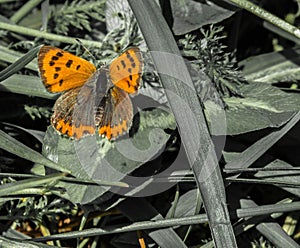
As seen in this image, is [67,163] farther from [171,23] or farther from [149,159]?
[171,23]

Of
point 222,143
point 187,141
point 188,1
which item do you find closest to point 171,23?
point 188,1

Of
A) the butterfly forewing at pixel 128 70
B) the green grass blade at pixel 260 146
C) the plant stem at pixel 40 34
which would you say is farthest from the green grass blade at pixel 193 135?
the plant stem at pixel 40 34

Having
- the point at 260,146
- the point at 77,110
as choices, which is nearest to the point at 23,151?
the point at 77,110

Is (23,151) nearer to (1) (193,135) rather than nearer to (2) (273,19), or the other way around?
(1) (193,135)

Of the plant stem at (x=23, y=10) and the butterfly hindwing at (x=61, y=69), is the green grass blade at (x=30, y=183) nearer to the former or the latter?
the butterfly hindwing at (x=61, y=69)

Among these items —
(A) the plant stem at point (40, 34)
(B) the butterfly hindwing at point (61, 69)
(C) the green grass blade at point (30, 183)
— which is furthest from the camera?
(A) the plant stem at point (40, 34)

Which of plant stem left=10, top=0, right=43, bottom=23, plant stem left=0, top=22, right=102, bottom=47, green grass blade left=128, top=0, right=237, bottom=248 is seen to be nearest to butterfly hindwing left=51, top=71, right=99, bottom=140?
green grass blade left=128, top=0, right=237, bottom=248

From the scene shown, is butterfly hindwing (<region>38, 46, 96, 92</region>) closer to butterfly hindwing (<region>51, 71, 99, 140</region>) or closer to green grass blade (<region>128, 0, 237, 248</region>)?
butterfly hindwing (<region>51, 71, 99, 140</region>)
